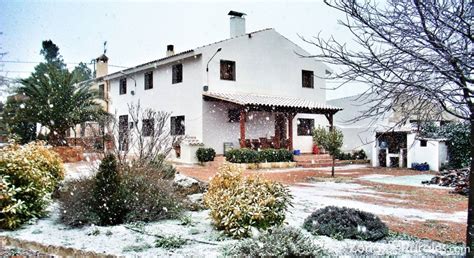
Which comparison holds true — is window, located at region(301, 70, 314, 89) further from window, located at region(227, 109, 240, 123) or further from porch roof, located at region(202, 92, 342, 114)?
window, located at region(227, 109, 240, 123)

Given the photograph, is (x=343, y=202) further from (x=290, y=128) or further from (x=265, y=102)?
(x=290, y=128)

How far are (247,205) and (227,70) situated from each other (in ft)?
53.1

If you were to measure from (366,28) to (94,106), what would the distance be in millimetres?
19358

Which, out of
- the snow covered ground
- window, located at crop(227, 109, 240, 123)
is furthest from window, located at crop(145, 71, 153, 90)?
the snow covered ground

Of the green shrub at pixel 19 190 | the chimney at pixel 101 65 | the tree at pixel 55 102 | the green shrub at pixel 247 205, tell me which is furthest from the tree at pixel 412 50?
the chimney at pixel 101 65

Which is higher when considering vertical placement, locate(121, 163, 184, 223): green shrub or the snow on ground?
locate(121, 163, 184, 223): green shrub

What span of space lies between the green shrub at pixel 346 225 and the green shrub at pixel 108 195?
2.89 metres

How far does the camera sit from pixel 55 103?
18.8m

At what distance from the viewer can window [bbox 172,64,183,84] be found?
70.2 ft

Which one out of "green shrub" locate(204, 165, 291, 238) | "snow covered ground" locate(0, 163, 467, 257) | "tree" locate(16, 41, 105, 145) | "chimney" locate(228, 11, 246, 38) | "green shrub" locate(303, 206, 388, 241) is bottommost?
"snow covered ground" locate(0, 163, 467, 257)

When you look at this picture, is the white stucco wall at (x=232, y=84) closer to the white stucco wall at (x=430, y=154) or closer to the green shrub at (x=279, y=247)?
the white stucco wall at (x=430, y=154)

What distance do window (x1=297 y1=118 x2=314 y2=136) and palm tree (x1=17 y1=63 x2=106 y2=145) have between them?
1107 cm

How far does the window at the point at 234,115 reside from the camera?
21.0 metres

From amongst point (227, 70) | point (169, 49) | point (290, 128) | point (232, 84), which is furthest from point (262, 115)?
point (169, 49)
